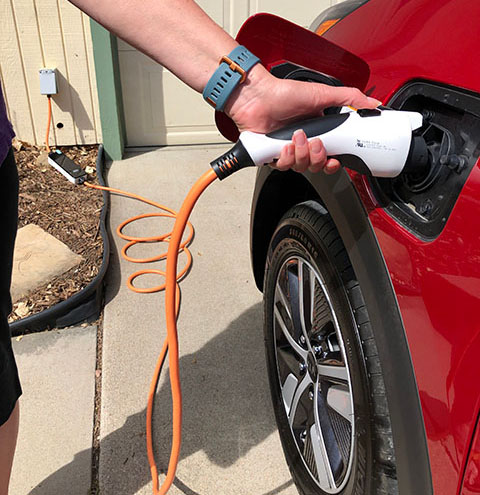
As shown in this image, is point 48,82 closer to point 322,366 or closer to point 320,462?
point 322,366

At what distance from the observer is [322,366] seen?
1.63 meters

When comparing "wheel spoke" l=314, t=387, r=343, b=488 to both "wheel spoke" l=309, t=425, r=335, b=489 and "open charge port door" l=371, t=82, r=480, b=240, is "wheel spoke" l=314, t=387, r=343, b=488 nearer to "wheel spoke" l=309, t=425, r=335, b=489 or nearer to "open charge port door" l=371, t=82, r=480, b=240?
"wheel spoke" l=309, t=425, r=335, b=489

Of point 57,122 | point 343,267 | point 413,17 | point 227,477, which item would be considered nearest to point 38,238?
point 57,122

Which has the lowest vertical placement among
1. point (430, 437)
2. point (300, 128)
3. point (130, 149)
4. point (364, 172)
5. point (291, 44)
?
point (130, 149)

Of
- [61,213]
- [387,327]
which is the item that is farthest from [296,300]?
[61,213]

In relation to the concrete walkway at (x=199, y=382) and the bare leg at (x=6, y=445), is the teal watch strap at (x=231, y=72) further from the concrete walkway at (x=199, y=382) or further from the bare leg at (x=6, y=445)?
the concrete walkway at (x=199, y=382)

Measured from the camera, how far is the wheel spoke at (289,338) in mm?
1800

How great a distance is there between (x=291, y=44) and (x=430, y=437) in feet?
3.06

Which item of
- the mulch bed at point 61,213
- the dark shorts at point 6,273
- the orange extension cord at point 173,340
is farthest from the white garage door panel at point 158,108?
the dark shorts at point 6,273

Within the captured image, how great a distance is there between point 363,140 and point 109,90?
3527 mm

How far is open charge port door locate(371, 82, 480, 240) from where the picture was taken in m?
1.10

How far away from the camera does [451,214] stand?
42.2 inches

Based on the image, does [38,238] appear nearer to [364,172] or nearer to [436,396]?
[364,172]

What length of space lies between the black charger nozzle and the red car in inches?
8.6
